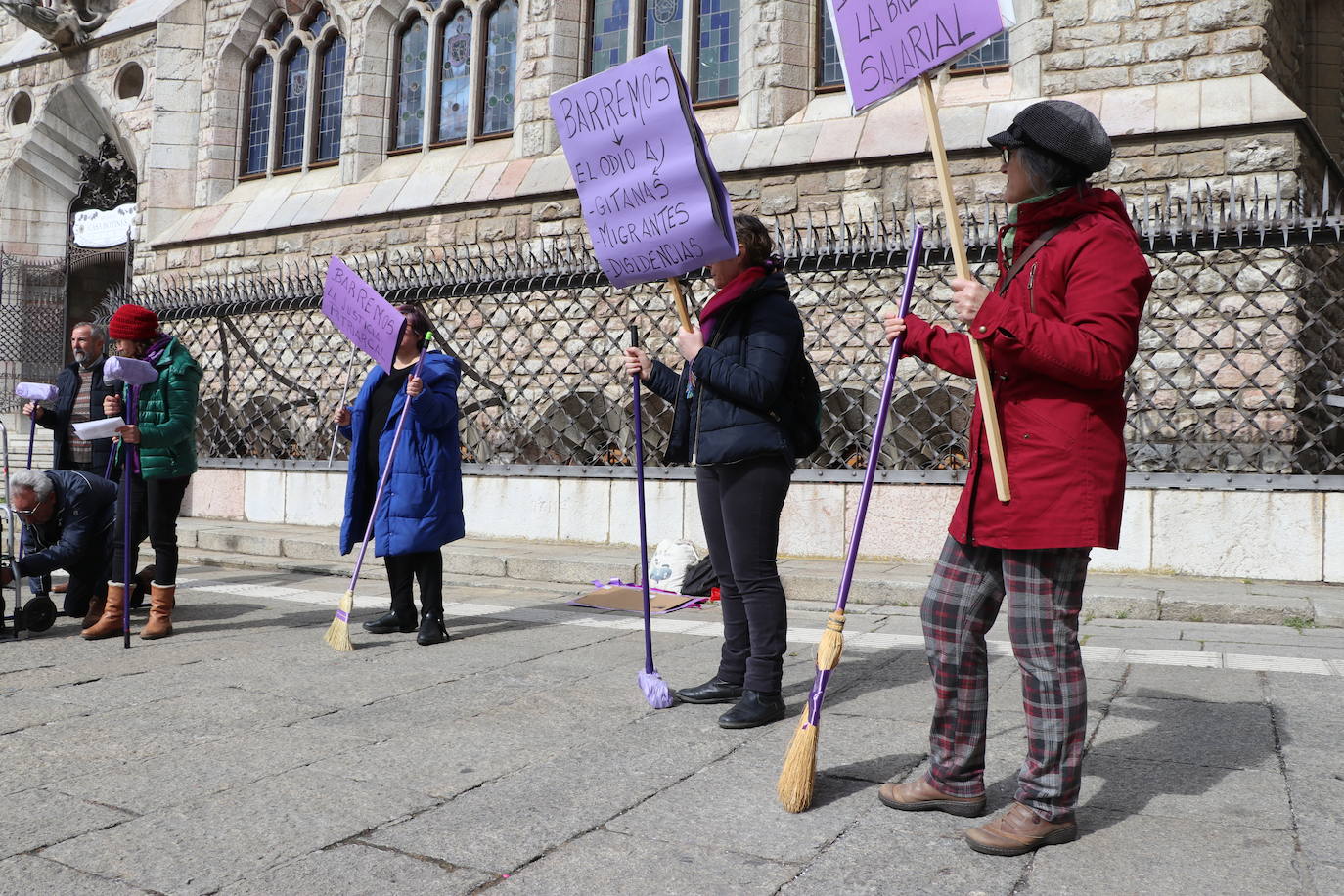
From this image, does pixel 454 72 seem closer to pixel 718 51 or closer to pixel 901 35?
pixel 718 51

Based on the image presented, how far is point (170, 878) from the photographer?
2393 millimetres

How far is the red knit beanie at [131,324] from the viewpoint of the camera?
5707 mm

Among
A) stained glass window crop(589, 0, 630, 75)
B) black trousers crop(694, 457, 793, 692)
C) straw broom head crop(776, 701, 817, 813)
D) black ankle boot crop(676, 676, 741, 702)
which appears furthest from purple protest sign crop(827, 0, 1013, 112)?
stained glass window crop(589, 0, 630, 75)

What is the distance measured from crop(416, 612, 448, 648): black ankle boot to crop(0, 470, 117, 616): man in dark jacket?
184 centimetres

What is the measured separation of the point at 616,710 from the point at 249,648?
2.20 meters

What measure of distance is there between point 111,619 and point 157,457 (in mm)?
843

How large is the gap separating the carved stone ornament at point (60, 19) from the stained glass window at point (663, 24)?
10.5 meters

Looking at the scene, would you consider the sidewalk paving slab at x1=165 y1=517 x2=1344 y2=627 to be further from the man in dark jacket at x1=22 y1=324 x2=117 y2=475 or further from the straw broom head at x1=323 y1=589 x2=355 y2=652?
the straw broom head at x1=323 y1=589 x2=355 y2=652

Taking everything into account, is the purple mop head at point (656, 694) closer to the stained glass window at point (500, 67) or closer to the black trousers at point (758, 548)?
the black trousers at point (758, 548)

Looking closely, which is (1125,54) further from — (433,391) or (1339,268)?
(433,391)

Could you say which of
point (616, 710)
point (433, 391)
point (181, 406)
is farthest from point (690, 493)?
point (616, 710)

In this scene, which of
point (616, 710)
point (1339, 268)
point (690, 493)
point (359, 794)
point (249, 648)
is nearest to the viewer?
point (359, 794)

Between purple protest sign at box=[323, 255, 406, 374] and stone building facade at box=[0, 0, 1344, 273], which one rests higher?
stone building facade at box=[0, 0, 1344, 273]

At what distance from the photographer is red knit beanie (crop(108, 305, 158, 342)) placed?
18.7ft
